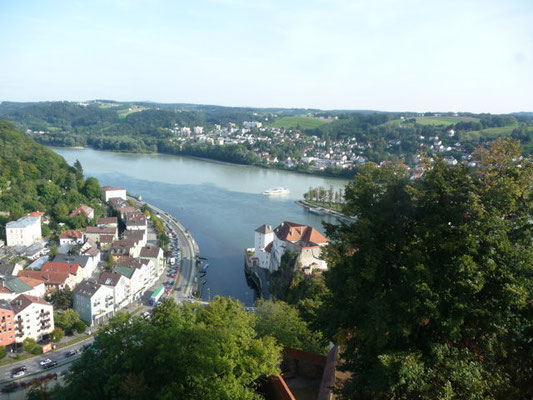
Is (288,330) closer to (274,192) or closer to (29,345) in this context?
(29,345)

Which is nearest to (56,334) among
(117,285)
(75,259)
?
(117,285)

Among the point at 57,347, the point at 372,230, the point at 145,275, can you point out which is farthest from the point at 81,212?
the point at 372,230

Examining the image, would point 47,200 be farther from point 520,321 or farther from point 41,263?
point 520,321

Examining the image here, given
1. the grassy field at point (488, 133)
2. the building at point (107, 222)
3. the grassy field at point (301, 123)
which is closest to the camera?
the building at point (107, 222)

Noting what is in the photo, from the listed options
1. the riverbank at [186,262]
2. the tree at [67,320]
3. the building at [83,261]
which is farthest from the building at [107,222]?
the tree at [67,320]

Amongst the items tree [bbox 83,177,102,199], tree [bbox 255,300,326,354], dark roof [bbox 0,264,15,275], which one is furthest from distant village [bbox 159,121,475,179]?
dark roof [bbox 0,264,15,275]

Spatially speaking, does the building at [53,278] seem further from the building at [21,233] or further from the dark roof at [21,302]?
the building at [21,233]

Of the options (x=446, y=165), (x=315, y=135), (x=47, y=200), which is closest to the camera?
(x=446, y=165)
